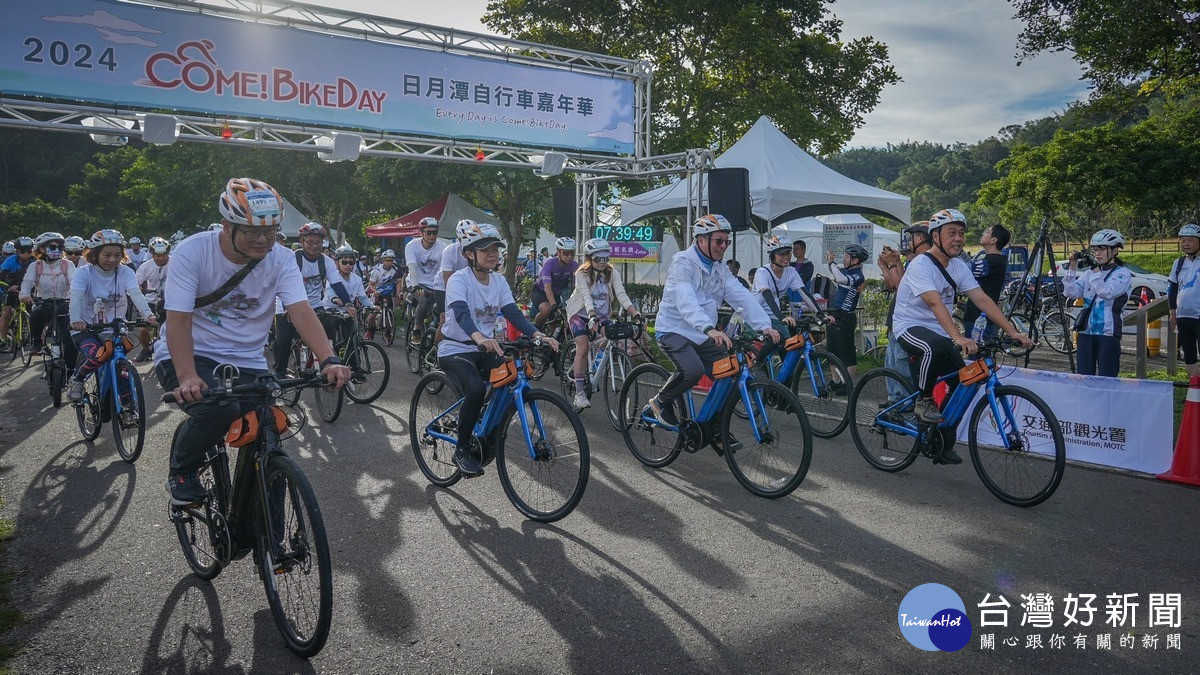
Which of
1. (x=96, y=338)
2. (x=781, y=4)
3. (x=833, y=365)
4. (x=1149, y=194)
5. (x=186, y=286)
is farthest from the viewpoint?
(x=781, y=4)

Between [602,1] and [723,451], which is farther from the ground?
[602,1]

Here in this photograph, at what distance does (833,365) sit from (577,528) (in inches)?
161

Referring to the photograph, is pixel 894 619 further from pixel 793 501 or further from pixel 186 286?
pixel 186 286

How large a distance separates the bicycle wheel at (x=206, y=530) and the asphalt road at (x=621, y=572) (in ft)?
0.39

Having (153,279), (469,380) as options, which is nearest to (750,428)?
(469,380)

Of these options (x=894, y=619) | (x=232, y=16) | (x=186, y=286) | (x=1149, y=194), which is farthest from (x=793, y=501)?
(x=1149, y=194)

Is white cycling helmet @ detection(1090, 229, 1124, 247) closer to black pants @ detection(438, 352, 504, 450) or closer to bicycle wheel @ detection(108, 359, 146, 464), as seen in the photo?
black pants @ detection(438, 352, 504, 450)

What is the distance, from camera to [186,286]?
3.93m

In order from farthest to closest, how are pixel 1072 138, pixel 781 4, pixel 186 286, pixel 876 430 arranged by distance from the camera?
pixel 781 4 → pixel 1072 138 → pixel 876 430 → pixel 186 286

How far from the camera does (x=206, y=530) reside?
437 centimetres

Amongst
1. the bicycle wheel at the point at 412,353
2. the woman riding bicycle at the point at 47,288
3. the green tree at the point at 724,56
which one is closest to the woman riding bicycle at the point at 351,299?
the bicycle wheel at the point at 412,353

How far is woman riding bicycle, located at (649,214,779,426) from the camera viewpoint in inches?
252

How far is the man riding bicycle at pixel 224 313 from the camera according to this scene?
3844mm

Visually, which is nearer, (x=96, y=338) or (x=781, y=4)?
(x=96, y=338)
